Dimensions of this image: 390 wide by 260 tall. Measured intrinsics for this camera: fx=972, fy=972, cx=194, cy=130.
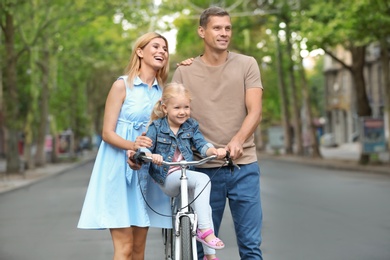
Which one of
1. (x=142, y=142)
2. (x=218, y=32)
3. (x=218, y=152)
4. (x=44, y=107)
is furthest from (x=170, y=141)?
(x=44, y=107)

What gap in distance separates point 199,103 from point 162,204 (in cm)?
67

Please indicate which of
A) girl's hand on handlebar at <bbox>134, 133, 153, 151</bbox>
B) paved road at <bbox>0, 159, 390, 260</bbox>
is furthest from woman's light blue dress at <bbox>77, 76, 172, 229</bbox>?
paved road at <bbox>0, 159, 390, 260</bbox>

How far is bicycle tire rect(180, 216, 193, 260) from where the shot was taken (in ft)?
17.8

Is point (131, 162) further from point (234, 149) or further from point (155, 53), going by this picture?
point (155, 53)

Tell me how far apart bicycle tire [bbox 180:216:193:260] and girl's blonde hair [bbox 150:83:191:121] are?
2.04 ft

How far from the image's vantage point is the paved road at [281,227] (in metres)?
9.96

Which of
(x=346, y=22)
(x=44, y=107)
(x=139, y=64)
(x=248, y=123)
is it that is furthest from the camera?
(x=44, y=107)

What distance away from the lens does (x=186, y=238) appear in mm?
5441

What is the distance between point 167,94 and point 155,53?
1.43ft

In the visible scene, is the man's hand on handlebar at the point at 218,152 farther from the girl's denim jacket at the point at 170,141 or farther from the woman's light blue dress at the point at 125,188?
the woman's light blue dress at the point at 125,188

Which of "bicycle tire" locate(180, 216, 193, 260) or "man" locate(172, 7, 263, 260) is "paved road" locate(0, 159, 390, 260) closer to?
"man" locate(172, 7, 263, 260)

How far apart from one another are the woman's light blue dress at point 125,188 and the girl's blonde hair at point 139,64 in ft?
0.15

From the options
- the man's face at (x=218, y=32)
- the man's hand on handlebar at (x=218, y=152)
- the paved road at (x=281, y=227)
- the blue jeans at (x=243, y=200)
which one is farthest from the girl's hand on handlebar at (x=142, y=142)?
the paved road at (x=281, y=227)

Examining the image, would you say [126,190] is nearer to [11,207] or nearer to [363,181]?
[11,207]
